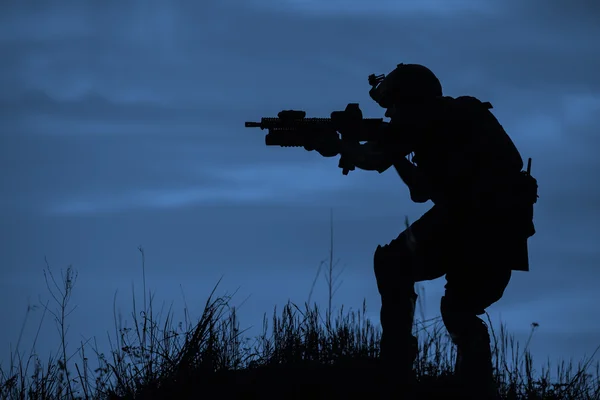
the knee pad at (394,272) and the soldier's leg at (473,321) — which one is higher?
the knee pad at (394,272)

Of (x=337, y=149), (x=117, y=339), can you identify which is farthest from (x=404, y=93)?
(x=117, y=339)

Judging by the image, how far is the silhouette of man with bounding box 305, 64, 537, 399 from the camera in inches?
238

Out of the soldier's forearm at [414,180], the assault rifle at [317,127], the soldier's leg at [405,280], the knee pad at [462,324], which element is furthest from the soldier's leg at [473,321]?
the assault rifle at [317,127]

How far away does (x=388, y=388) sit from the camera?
6.32 metres

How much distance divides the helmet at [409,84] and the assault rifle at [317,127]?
41 centimetres

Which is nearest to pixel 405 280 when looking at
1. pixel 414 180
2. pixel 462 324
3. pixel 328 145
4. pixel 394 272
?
pixel 394 272

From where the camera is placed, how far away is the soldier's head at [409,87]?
6422 mm

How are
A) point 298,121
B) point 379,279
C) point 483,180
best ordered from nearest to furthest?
1. point 483,180
2. point 379,279
3. point 298,121

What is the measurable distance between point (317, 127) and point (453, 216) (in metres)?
1.74

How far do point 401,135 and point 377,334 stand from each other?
2.42m

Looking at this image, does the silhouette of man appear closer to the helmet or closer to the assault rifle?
the helmet

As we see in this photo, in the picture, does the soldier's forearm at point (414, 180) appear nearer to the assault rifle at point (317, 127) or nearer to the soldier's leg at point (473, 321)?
the assault rifle at point (317, 127)

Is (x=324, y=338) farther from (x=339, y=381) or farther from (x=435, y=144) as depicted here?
(x=435, y=144)

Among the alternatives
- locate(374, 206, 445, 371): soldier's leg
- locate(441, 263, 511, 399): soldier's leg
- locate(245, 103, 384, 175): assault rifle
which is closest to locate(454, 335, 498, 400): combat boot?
locate(441, 263, 511, 399): soldier's leg
